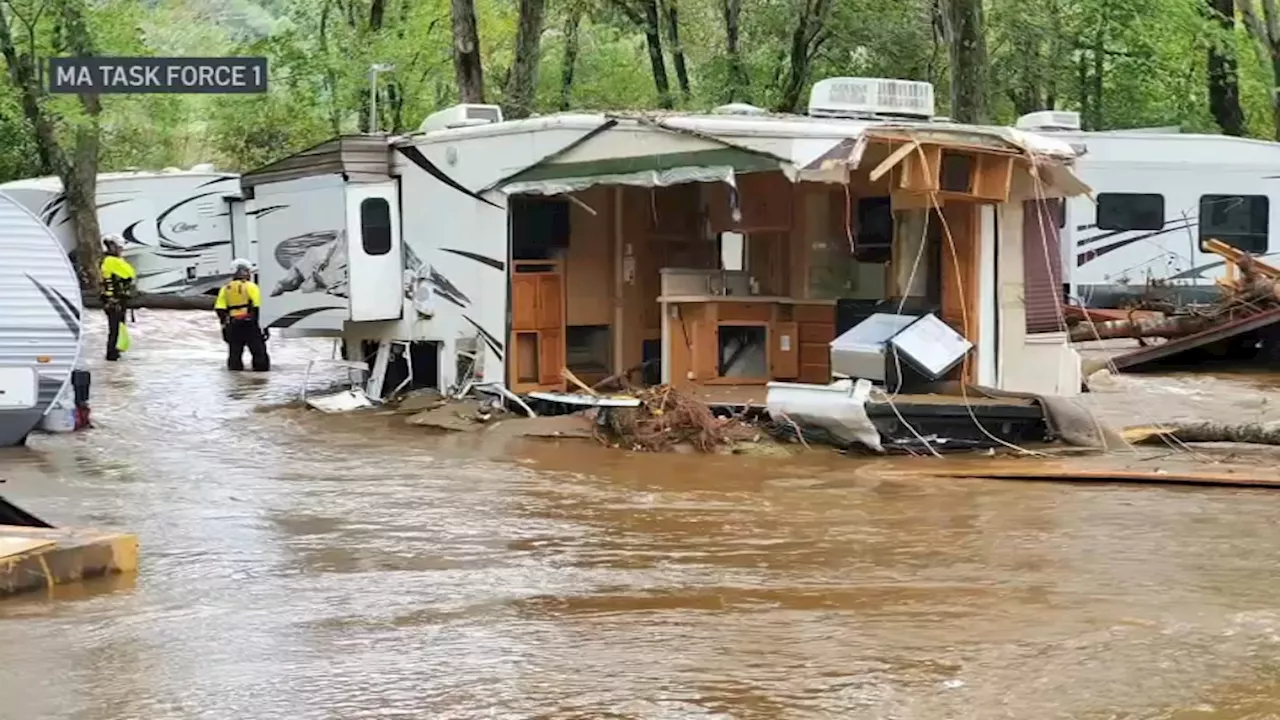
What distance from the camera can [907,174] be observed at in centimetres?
1296

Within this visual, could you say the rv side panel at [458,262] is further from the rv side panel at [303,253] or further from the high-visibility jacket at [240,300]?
the high-visibility jacket at [240,300]

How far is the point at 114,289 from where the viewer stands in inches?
811

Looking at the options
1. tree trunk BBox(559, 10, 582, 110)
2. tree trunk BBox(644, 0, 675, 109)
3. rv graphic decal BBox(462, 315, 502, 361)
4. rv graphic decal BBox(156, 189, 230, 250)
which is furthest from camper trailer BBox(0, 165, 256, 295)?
rv graphic decal BBox(462, 315, 502, 361)

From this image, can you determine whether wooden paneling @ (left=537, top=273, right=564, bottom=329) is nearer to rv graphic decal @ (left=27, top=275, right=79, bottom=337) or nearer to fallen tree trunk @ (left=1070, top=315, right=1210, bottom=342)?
rv graphic decal @ (left=27, top=275, right=79, bottom=337)

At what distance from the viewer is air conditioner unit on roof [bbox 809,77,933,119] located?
1421cm

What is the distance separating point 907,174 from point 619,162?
8.90ft

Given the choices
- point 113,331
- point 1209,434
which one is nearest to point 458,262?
point 1209,434

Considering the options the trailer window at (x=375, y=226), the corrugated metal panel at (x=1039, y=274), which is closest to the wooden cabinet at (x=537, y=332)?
the trailer window at (x=375, y=226)

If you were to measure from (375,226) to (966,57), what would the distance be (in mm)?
8510

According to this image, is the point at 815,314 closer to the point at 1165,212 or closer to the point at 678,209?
the point at 678,209

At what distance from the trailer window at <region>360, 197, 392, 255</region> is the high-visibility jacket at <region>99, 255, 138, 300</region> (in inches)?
233

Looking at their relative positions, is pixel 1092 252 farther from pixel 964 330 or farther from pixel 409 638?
pixel 409 638

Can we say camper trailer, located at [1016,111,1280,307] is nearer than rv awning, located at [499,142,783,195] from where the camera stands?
No

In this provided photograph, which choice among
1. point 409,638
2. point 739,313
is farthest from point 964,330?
point 409,638
